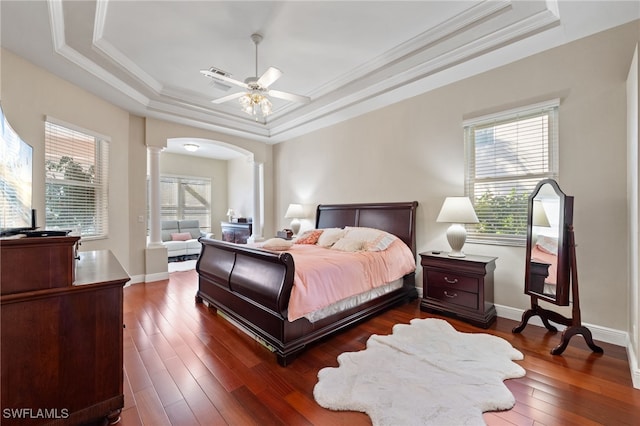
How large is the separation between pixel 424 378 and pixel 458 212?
6.06ft

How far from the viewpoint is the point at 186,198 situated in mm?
8344

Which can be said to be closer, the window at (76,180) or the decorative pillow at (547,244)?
the decorative pillow at (547,244)

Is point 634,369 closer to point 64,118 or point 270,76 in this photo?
point 270,76

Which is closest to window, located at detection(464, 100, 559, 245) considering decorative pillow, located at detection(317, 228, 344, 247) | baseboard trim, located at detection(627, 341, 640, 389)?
baseboard trim, located at detection(627, 341, 640, 389)

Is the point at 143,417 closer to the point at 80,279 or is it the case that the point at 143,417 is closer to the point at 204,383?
the point at 204,383

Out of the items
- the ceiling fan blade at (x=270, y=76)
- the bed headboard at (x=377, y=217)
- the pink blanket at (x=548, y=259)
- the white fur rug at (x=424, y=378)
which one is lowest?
the white fur rug at (x=424, y=378)

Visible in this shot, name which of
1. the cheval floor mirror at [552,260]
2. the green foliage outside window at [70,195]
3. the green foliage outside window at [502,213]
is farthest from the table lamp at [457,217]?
the green foliage outside window at [70,195]

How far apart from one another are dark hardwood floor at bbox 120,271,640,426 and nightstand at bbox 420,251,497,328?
146 millimetres

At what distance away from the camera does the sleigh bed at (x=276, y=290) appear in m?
2.23

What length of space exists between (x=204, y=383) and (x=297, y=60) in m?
3.66

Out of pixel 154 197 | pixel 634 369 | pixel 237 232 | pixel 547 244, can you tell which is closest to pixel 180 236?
pixel 237 232

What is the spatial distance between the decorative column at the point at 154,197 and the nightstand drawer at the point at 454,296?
15.4ft

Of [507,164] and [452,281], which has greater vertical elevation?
[507,164]

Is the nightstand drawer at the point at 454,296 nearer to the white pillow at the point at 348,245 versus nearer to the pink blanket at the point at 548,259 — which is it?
the pink blanket at the point at 548,259
